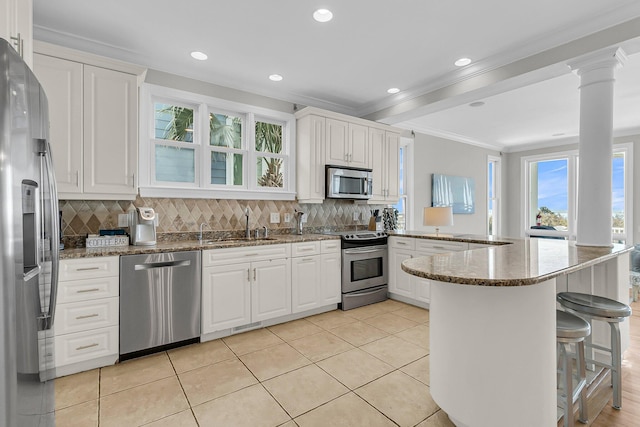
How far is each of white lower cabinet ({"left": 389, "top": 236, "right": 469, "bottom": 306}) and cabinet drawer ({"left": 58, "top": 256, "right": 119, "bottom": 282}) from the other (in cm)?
286

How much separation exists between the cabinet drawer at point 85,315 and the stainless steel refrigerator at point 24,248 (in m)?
1.15

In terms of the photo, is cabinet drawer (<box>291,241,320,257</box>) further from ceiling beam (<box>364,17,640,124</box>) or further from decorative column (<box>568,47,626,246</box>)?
decorative column (<box>568,47,626,246</box>)

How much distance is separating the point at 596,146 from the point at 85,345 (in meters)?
4.46

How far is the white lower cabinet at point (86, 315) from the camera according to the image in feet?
7.70

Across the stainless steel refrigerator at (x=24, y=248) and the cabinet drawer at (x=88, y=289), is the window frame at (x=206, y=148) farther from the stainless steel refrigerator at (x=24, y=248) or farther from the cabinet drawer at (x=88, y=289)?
the stainless steel refrigerator at (x=24, y=248)

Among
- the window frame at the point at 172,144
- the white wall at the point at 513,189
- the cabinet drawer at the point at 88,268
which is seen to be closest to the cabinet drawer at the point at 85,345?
the cabinet drawer at the point at 88,268

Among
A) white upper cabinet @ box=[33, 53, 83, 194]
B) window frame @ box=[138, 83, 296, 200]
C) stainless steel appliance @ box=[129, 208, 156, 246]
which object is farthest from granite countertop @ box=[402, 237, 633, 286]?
white upper cabinet @ box=[33, 53, 83, 194]

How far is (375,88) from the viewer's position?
13.2ft

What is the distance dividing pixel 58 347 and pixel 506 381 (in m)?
2.92

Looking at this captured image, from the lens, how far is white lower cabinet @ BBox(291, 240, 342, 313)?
3.57 meters

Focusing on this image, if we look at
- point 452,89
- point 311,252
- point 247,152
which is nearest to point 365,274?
point 311,252

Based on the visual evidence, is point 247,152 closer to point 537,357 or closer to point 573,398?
point 537,357

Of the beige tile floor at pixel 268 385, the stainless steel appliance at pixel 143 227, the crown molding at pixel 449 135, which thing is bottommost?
the beige tile floor at pixel 268 385

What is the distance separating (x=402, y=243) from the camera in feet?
13.7
